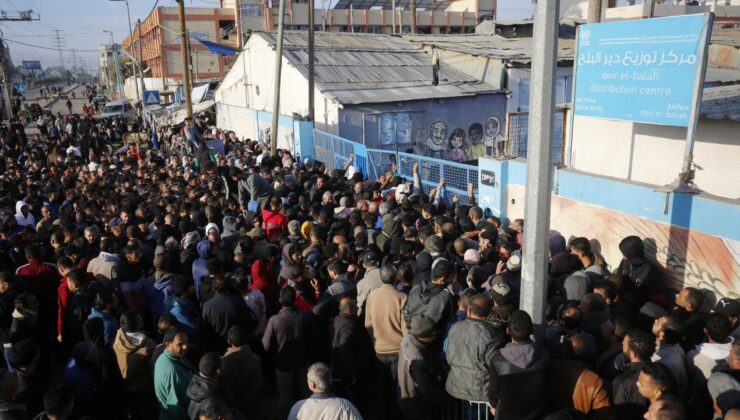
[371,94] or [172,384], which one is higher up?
[371,94]

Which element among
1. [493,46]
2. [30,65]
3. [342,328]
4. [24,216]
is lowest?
[342,328]

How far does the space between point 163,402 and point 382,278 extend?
2.17 m

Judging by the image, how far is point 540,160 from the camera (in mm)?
4137

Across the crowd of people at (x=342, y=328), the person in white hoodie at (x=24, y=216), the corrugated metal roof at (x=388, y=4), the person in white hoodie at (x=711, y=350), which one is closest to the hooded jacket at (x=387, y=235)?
the crowd of people at (x=342, y=328)

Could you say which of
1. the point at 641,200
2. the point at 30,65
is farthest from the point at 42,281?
the point at 30,65

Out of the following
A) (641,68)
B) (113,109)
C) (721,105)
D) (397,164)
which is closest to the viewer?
(641,68)

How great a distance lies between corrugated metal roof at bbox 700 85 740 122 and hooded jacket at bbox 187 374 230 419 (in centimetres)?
750

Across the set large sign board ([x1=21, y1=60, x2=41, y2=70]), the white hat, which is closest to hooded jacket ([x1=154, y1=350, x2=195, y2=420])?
the white hat

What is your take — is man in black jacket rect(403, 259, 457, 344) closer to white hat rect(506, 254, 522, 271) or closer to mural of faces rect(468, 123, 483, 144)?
white hat rect(506, 254, 522, 271)

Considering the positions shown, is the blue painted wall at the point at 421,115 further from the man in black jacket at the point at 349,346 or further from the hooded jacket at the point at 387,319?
the man in black jacket at the point at 349,346

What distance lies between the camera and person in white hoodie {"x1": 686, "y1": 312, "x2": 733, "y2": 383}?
4027 millimetres

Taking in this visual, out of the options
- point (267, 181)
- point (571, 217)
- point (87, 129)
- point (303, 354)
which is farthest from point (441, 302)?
point (87, 129)

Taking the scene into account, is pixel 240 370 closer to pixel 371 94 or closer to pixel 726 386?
pixel 726 386

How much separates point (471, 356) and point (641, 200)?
4.13 meters
